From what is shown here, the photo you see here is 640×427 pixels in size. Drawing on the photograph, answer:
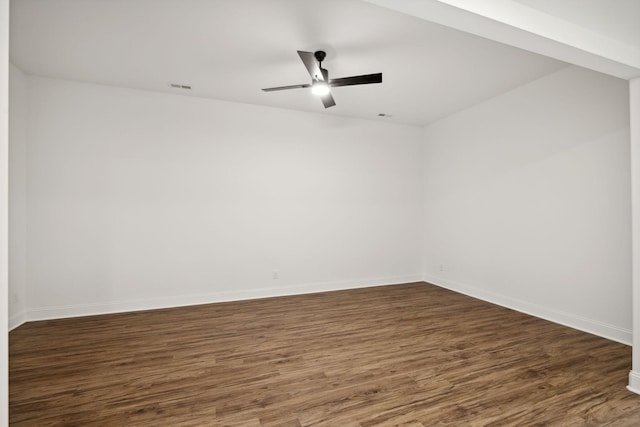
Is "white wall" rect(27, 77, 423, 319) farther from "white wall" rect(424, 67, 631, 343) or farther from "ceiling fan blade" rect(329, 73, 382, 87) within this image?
"ceiling fan blade" rect(329, 73, 382, 87)

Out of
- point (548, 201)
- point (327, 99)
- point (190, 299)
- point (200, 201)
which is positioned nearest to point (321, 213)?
point (200, 201)

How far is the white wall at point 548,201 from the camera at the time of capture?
300 cm

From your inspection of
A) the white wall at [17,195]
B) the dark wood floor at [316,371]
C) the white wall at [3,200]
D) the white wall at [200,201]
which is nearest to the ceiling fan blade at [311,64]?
the white wall at [3,200]

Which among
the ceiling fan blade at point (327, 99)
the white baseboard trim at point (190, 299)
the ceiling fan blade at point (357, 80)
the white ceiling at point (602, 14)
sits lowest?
the white baseboard trim at point (190, 299)

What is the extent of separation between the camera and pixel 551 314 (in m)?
3.51

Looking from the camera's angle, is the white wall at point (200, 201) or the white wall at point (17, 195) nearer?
the white wall at point (17, 195)

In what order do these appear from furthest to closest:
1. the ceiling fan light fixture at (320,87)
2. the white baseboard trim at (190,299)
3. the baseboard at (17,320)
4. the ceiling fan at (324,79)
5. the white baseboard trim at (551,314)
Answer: the white baseboard trim at (190,299)
the baseboard at (17,320)
the white baseboard trim at (551,314)
the ceiling fan light fixture at (320,87)
the ceiling fan at (324,79)

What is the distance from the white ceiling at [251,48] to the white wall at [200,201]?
46 cm

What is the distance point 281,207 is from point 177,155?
1630 millimetres

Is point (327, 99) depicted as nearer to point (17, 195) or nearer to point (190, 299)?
point (190, 299)

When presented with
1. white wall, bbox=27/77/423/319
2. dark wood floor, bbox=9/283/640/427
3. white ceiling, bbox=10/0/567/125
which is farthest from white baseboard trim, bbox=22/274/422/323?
white ceiling, bbox=10/0/567/125

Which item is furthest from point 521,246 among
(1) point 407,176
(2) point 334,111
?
(2) point 334,111

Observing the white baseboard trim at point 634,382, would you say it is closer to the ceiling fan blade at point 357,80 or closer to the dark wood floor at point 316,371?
the dark wood floor at point 316,371

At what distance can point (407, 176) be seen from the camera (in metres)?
5.50
